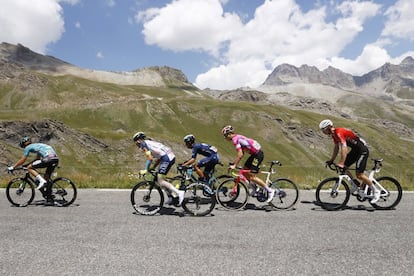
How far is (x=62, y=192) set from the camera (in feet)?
41.4

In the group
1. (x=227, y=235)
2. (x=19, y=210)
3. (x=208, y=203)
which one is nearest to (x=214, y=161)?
(x=208, y=203)

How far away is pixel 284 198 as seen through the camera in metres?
11.7

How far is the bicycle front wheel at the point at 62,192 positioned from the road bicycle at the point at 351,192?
882 cm

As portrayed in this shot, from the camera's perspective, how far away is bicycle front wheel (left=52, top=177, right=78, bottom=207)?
1244 cm

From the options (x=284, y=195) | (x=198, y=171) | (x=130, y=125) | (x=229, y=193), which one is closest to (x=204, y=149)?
(x=198, y=171)

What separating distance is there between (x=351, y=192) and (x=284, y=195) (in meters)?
2.24

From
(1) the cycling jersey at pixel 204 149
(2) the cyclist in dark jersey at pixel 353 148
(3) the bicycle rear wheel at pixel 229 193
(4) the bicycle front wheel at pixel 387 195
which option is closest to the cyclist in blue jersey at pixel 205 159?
(1) the cycling jersey at pixel 204 149

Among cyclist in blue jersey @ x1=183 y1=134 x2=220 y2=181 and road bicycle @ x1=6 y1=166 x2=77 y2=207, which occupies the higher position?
cyclist in blue jersey @ x1=183 y1=134 x2=220 y2=181

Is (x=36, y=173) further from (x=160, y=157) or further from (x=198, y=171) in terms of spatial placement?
(x=198, y=171)

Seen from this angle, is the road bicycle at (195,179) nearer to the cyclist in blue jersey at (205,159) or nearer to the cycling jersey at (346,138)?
the cyclist in blue jersey at (205,159)

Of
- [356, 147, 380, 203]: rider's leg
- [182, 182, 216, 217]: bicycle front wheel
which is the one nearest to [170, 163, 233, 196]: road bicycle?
[182, 182, 216, 217]: bicycle front wheel

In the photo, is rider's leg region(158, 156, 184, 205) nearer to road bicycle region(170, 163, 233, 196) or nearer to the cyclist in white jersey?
the cyclist in white jersey

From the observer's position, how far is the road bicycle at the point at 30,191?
40.7 feet

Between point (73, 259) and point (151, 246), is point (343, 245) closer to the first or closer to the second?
point (151, 246)
